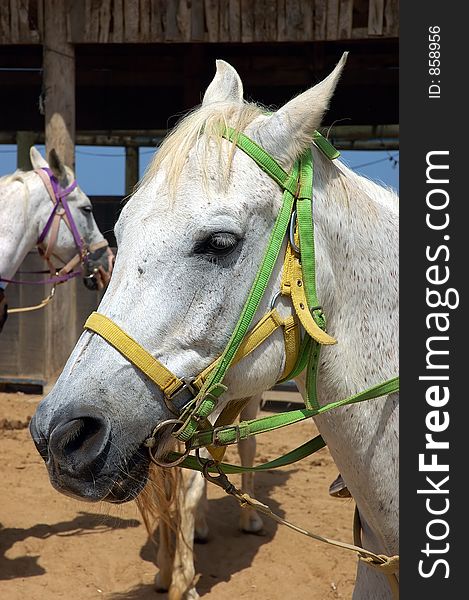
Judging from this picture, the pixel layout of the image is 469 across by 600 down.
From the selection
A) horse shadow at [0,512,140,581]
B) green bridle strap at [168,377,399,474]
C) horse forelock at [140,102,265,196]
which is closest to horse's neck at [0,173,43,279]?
horse shadow at [0,512,140,581]

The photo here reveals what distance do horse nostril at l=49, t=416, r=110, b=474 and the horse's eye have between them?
1.44ft

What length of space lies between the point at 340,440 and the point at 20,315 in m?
6.96

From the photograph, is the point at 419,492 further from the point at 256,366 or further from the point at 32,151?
the point at 32,151

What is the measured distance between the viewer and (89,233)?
18.3 ft

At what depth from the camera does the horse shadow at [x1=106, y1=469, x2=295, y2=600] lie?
388cm

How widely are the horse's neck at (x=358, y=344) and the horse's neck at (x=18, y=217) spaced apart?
3.53 meters

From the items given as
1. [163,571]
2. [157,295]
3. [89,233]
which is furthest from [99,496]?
[89,233]

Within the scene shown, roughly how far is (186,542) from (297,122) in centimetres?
254

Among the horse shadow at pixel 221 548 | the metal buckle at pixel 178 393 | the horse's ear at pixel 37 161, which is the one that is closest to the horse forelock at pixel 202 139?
the metal buckle at pixel 178 393

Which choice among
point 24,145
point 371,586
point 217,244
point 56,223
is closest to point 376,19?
point 56,223

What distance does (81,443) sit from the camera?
4.80ft

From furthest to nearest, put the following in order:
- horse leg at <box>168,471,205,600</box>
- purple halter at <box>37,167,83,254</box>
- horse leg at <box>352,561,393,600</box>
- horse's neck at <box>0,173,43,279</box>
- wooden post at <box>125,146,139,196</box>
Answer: wooden post at <box>125,146,139,196</box>, purple halter at <box>37,167,83,254</box>, horse's neck at <box>0,173,43,279</box>, horse leg at <box>168,471,205,600</box>, horse leg at <box>352,561,393,600</box>

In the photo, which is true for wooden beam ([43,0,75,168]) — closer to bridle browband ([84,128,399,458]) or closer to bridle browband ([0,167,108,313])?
bridle browband ([0,167,108,313])

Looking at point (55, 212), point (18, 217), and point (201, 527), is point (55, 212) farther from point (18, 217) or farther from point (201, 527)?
point (201, 527)
